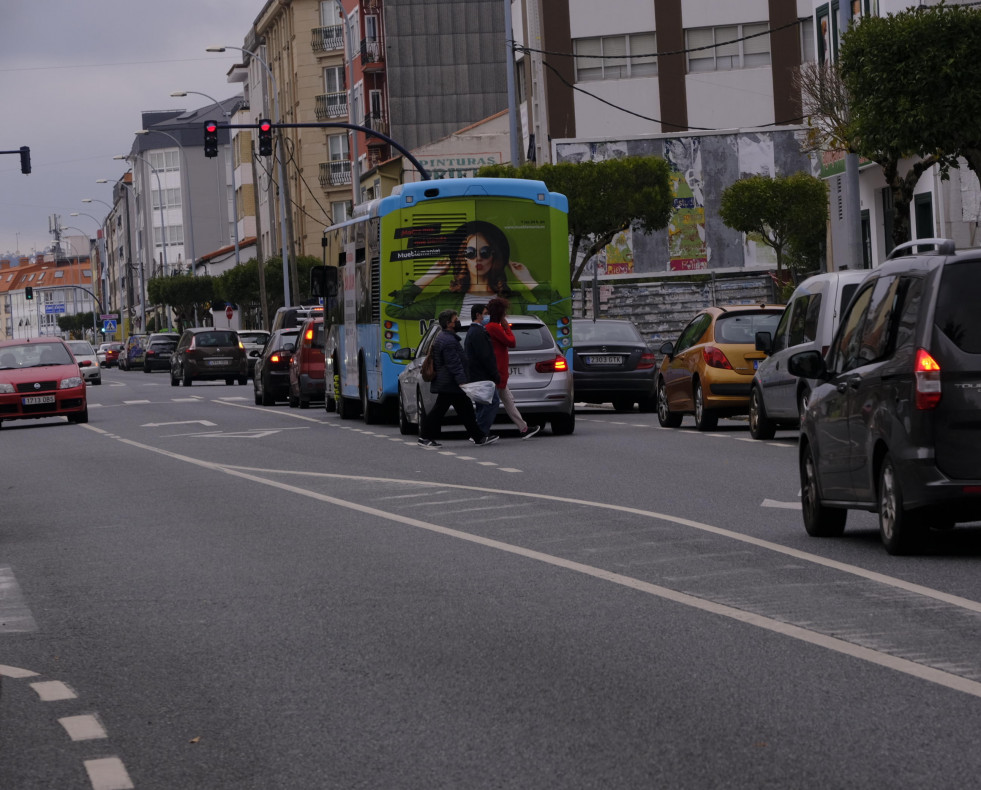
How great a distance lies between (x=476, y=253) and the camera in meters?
26.5

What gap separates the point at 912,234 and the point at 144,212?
13516 cm

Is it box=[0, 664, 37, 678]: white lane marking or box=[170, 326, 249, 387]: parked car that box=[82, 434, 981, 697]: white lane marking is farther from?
box=[170, 326, 249, 387]: parked car

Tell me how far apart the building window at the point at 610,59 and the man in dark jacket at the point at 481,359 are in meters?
43.4

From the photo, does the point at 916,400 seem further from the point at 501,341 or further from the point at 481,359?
the point at 501,341

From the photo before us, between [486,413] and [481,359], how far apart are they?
0.69 meters

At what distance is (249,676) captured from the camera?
312 inches

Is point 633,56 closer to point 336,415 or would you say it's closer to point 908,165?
point 908,165


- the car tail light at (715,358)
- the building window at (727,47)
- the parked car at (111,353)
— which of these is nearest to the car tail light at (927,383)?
the car tail light at (715,358)

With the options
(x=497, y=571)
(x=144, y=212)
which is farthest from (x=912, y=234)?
(x=144, y=212)

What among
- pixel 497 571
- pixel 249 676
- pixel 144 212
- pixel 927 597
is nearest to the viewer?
pixel 249 676

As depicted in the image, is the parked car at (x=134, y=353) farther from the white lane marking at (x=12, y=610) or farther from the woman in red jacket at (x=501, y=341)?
the white lane marking at (x=12, y=610)

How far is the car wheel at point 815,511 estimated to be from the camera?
40.9 feet

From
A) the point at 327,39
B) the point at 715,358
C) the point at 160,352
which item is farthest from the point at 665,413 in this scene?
the point at 327,39

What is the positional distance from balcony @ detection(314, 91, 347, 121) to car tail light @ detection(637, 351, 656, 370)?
2651 inches
